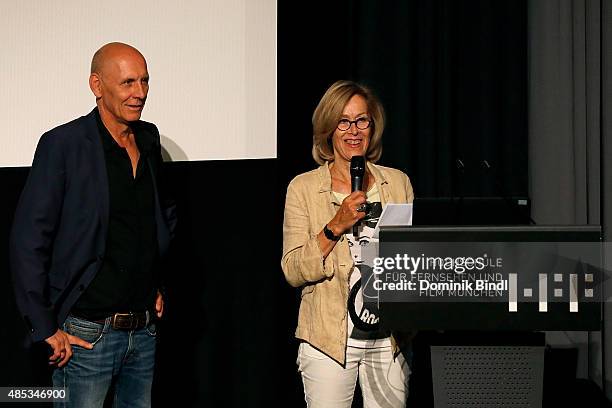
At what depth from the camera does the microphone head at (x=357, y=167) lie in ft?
7.62

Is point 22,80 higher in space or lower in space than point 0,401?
higher

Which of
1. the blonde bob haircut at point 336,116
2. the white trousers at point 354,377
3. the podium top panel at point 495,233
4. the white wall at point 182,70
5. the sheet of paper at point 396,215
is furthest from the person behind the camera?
the white wall at point 182,70

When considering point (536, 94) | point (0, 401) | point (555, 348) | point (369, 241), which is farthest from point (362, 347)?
point (0, 401)

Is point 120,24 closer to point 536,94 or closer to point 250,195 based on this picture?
point 250,195

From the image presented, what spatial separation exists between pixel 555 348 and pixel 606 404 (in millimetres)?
313

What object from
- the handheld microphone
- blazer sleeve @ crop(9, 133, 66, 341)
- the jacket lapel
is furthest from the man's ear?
the handheld microphone

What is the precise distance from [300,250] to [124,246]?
0.53m

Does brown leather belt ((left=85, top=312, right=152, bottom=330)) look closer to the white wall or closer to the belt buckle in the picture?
the belt buckle

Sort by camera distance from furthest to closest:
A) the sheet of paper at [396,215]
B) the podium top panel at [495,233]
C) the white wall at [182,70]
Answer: the white wall at [182,70] → the sheet of paper at [396,215] → the podium top panel at [495,233]

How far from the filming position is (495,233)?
199 cm

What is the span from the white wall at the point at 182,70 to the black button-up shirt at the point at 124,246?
91 centimetres

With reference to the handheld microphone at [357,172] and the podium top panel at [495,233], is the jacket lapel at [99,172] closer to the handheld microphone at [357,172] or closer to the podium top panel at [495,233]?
the handheld microphone at [357,172]

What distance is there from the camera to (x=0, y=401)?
3604mm

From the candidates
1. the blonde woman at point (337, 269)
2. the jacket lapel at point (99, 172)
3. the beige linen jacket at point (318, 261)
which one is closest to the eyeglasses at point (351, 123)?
the blonde woman at point (337, 269)
